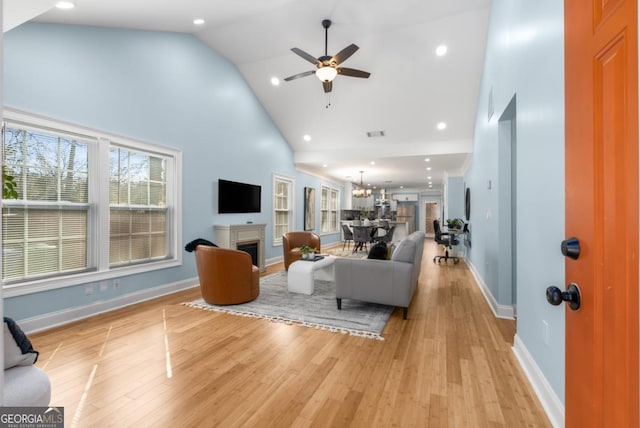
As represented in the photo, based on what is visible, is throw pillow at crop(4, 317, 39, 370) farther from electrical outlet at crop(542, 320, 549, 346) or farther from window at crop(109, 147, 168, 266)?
window at crop(109, 147, 168, 266)

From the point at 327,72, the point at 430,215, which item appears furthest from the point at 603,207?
the point at 430,215

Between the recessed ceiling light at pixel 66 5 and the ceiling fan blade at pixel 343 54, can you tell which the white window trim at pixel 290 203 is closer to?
the ceiling fan blade at pixel 343 54

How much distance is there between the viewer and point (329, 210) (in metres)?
11.1

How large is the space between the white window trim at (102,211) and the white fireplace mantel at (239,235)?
2.62ft

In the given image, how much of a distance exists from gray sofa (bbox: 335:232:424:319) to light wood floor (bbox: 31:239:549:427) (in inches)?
11.3

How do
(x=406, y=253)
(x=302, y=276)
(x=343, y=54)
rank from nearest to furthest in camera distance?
1. (x=406, y=253)
2. (x=343, y=54)
3. (x=302, y=276)

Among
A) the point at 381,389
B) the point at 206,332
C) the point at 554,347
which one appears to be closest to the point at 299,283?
the point at 206,332

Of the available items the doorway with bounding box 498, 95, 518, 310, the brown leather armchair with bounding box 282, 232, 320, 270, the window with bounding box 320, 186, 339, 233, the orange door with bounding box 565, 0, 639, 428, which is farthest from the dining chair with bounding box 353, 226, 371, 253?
the orange door with bounding box 565, 0, 639, 428

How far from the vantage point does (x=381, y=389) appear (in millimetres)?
2092

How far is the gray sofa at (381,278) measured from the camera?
338 cm

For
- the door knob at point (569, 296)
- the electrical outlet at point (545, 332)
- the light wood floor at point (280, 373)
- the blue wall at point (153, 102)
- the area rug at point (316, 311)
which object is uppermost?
the blue wall at point (153, 102)

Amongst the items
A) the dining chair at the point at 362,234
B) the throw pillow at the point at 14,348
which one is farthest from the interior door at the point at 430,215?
the throw pillow at the point at 14,348

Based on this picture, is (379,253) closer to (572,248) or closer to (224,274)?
(224,274)

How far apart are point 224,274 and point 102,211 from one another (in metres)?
1.64
